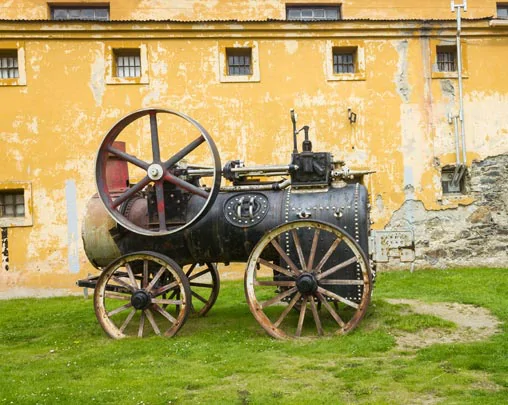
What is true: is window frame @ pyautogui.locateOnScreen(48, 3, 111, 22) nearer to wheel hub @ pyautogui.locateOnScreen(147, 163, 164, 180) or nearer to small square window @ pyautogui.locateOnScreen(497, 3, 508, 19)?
wheel hub @ pyautogui.locateOnScreen(147, 163, 164, 180)

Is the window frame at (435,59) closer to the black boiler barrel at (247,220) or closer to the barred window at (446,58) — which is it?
the barred window at (446,58)

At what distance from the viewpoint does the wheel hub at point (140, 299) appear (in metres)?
8.10

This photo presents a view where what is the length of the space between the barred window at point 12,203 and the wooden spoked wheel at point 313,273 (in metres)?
8.16

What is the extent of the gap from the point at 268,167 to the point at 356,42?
7.69 m

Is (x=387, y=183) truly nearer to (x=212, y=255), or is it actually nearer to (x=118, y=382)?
(x=212, y=255)

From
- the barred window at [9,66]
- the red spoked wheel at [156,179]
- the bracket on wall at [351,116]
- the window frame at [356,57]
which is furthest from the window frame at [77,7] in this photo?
the red spoked wheel at [156,179]

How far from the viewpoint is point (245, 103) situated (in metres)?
14.7

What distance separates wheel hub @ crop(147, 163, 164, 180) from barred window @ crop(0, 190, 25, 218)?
23.6ft

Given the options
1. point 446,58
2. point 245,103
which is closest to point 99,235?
point 245,103

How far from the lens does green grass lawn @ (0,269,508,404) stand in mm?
5605

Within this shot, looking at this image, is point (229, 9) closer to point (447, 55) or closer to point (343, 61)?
point (343, 61)

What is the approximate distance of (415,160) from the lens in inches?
587

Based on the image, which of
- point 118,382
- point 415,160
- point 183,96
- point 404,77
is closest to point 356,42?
point 404,77

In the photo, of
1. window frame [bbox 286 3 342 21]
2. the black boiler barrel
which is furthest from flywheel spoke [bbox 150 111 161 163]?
window frame [bbox 286 3 342 21]
